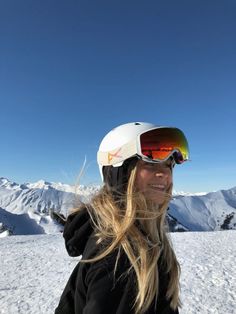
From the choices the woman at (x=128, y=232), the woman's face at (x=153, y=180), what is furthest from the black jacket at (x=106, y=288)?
the woman's face at (x=153, y=180)

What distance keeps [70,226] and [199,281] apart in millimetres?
6469

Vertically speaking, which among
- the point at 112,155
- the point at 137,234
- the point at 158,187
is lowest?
the point at 137,234

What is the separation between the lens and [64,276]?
8656 millimetres

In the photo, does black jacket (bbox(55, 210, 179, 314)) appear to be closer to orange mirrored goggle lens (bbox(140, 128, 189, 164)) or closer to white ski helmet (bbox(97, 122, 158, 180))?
white ski helmet (bbox(97, 122, 158, 180))

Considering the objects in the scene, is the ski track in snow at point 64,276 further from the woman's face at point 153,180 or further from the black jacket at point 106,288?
the black jacket at point 106,288

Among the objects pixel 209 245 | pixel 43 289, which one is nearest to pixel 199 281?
pixel 43 289

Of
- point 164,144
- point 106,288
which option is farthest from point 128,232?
point 164,144

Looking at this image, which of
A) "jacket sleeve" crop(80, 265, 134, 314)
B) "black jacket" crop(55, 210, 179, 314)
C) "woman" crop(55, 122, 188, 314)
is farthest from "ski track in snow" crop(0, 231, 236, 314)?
"jacket sleeve" crop(80, 265, 134, 314)

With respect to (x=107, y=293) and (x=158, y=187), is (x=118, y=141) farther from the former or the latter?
(x=107, y=293)

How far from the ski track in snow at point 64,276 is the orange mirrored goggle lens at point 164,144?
2669mm

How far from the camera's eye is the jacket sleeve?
1491 mm

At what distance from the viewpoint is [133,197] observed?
1.88m

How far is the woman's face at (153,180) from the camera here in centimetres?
198

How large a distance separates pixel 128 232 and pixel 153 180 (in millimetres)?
396
